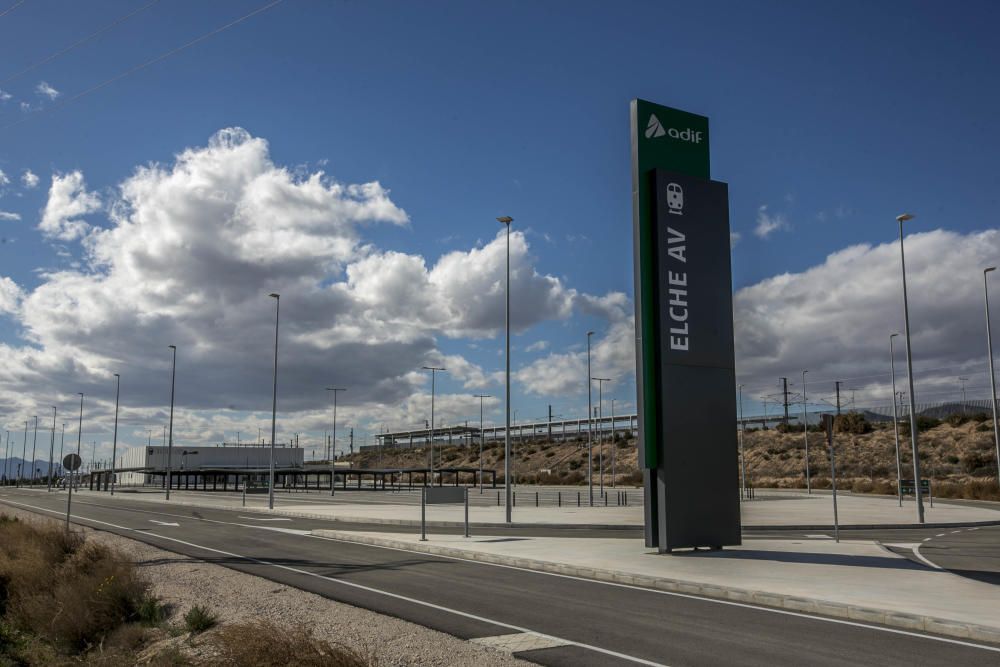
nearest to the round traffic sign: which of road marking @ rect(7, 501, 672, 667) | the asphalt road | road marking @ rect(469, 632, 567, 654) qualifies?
road marking @ rect(7, 501, 672, 667)

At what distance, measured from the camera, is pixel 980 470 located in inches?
2963

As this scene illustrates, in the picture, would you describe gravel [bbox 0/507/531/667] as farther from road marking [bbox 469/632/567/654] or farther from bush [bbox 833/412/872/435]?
bush [bbox 833/412/872/435]

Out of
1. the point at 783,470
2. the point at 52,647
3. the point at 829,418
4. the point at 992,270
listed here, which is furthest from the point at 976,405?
the point at 52,647

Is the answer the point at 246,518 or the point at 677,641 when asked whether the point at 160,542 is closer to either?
the point at 246,518

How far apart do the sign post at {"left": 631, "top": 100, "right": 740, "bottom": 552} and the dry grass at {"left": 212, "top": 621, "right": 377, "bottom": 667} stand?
11424mm

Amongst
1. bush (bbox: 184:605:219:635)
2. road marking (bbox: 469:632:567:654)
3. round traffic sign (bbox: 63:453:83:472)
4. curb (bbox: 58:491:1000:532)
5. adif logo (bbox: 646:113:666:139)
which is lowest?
curb (bbox: 58:491:1000:532)

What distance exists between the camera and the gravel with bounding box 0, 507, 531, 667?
8.68 metres

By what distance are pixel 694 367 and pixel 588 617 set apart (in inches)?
364

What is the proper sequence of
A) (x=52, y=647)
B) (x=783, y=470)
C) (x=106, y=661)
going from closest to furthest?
(x=106, y=661)
(x=52, y=647)
(x=783, y=470)

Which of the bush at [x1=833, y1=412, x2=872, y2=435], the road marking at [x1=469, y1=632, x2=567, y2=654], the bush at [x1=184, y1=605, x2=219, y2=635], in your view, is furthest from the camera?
the bush at [x1=833, y1=412, x2=872, y2=435]

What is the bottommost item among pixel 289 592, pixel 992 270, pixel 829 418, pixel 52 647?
pixel 52 647

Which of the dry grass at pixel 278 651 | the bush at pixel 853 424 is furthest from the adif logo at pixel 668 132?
the bush at pixel 853 424

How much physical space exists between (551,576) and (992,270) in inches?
1267

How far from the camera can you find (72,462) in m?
26.8
